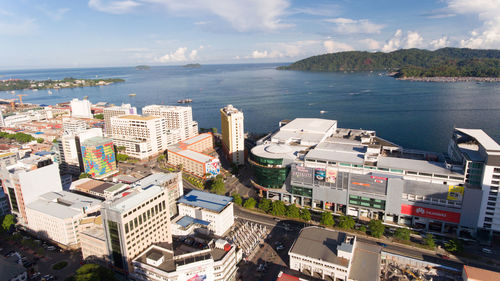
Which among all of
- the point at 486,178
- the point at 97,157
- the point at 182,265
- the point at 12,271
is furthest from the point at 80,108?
the point at 486,178

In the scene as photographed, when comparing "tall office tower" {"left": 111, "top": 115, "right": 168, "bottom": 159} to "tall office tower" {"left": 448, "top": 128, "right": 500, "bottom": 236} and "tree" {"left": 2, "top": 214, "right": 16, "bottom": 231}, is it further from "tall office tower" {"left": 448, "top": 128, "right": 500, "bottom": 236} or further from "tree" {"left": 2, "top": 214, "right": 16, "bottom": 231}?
"tall office tower" {"left": 448, "top": 128, "right": 500, "bottom": 236}

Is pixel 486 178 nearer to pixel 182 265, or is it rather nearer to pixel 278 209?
pixel 278 209

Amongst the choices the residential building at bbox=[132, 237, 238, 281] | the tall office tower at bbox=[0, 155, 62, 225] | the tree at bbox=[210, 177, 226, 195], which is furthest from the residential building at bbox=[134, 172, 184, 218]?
the tall office tower at bbox=[0, 155, 62, 225]

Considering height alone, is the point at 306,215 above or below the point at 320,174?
below

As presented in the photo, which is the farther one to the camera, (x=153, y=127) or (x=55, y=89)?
(x=55, y=89)

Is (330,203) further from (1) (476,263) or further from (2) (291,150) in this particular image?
(1) (476,263)

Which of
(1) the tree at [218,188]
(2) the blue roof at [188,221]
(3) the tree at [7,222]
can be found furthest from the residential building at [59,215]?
(1) the tree at [218,188]

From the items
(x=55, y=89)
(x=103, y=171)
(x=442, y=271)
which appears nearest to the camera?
(x=442, y=271)

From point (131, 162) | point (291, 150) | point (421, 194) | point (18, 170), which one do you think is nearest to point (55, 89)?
point (131, 162)
